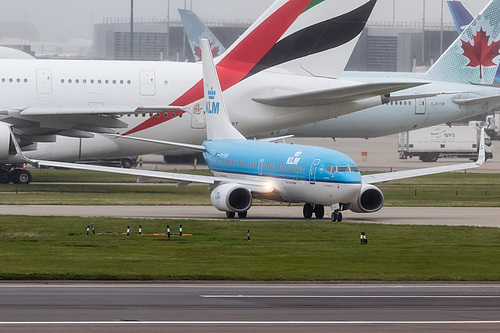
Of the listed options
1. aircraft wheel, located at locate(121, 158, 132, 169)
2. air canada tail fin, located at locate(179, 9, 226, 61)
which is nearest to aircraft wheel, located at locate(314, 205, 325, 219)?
aircraft wheel, located at locate(121, 158, 132, 169)

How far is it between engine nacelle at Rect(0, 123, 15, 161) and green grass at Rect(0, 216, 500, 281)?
46.8 feet

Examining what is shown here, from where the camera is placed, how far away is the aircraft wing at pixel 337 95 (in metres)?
47.7

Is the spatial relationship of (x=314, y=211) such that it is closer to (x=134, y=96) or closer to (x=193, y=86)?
(x=193, y=86)

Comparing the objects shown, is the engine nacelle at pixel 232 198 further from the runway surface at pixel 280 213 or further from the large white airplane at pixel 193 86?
the large white airplane at pixel 193 86

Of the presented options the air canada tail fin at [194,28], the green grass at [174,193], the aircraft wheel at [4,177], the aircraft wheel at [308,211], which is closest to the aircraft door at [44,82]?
the aircraft wheel at [4,177]

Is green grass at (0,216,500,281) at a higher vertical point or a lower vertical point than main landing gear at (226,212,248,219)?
lower

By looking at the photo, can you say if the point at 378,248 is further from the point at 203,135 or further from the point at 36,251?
the point at 203,135

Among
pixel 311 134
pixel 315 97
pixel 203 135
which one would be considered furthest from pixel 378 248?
pixel 311 134

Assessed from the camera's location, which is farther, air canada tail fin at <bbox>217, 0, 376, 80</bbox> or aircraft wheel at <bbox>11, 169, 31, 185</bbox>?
aircraft wheel at <bbox>11, 169, 31, 185</bbox>

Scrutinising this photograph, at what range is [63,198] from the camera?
149ft

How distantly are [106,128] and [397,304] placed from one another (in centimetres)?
3365

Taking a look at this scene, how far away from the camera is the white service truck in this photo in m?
84.0

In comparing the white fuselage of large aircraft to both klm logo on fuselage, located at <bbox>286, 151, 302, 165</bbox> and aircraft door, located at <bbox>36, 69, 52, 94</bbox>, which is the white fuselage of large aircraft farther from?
klm logo on fuselage, located at <bbox>286, 151, 302, 165</bbox>

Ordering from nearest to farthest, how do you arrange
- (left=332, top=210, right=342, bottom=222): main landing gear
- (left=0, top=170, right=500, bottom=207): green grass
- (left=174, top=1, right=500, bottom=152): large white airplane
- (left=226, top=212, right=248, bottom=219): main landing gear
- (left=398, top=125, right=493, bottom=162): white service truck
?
(left=332, top=210, right=342, bottom=222): main landing gear < (left=226, top=212, right=248, bottom=219): main landing gear < (left=0, top=170, right=500, bottom=207): green grass < (left=174, top=1, right=500, bottom=152): large white airplane < (left=398, top=125, right=493, bottom=162): white service truck
